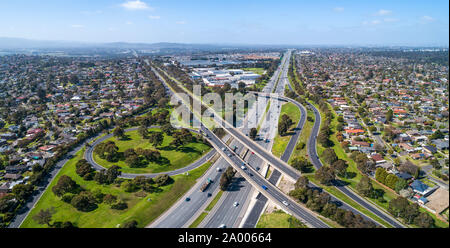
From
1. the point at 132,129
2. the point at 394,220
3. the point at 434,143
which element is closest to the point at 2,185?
the point at 132,129

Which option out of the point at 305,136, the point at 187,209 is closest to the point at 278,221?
the point at 187,209

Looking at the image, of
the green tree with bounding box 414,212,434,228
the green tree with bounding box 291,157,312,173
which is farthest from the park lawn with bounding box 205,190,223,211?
the green tree with bounding box 414,212,434,228

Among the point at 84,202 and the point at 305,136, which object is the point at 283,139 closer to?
the point at 305,136

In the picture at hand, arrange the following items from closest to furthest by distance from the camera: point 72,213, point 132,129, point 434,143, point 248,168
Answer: point 72,213, point 248,168, point 434,143, point 132,129

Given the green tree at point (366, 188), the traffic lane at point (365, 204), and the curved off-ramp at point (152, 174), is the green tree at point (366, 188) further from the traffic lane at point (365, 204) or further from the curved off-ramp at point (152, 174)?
the curved off-ramp at point (152, 174)

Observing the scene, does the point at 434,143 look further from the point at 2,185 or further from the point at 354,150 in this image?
the point at 2,185

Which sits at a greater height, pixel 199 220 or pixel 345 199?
pixel 345 199
